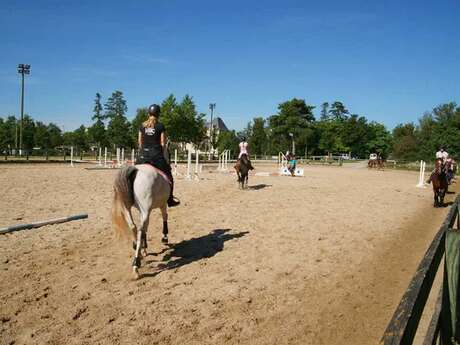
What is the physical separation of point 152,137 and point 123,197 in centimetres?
120

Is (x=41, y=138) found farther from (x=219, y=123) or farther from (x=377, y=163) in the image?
(x=377, y=163)

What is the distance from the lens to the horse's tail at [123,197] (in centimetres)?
552

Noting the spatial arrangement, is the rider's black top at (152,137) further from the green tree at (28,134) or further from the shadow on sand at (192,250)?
the green tree at (28,134)

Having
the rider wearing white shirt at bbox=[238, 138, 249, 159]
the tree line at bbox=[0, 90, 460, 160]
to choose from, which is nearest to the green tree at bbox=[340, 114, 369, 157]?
the tree line at bbox=[0, 90, 460, 160]

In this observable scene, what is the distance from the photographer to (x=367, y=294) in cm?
509

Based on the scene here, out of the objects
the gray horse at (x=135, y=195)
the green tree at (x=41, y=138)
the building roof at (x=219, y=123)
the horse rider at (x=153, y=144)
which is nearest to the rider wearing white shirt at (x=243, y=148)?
the horse rider at (x=153, y=144)

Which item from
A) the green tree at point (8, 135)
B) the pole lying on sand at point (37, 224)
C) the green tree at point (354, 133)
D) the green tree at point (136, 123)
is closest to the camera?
the pole lying on sand at point (37, 224)

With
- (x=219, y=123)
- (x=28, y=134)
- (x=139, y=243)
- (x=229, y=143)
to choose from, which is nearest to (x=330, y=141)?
(x=229, y=143)

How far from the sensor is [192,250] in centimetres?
675

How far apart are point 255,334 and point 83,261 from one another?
11.1 feet

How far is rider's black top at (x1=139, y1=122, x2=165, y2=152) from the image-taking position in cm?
614

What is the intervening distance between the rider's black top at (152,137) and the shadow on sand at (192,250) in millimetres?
1923

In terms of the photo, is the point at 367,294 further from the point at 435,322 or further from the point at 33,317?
the point at 33,317

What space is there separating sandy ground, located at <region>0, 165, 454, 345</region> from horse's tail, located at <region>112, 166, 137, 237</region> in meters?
0.65
